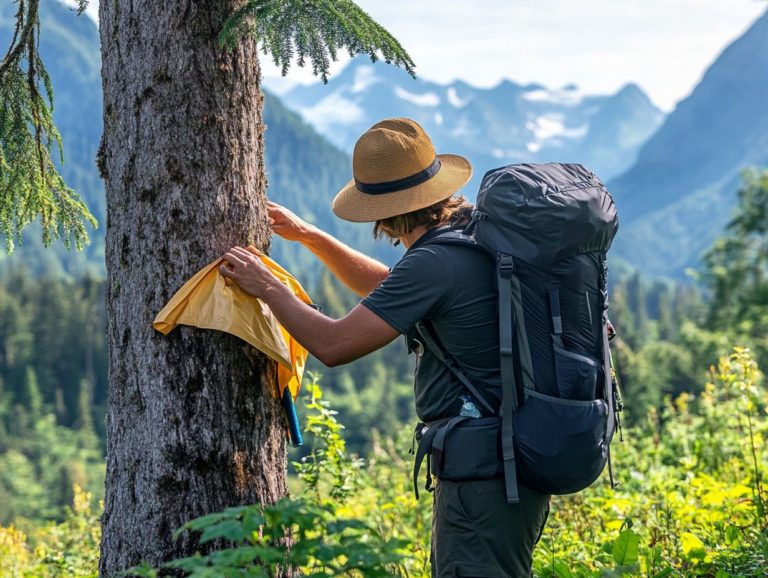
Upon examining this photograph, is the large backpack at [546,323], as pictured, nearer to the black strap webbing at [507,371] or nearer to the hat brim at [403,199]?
the black strap webbing at [507,371]

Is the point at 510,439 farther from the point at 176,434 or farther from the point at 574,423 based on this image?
the point at 176,434

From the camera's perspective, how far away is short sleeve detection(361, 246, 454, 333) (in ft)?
10.0

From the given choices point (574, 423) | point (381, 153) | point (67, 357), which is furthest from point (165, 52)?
point (67, 357)

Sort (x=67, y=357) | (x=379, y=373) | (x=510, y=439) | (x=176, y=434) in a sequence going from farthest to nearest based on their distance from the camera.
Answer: (x=379, y=373) < (x=67, y=357) < (x=176, y=434) < (x=510, y=439)

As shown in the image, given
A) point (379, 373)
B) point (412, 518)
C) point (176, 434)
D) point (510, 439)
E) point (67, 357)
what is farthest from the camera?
point (379, 373)

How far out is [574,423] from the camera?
9.92 ft

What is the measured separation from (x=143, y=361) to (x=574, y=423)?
5.49 feet

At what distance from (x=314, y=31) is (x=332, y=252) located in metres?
1.05

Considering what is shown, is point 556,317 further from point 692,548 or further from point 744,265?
point 744,265

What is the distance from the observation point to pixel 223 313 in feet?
11.1

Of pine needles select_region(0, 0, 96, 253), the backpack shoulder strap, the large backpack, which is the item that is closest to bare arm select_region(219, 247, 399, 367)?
the backpack shoulder strap

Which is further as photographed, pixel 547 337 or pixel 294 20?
pixel 294 20

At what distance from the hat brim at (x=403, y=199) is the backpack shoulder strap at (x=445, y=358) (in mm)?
449

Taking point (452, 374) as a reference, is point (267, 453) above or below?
below
